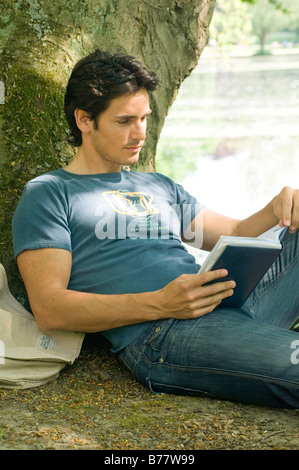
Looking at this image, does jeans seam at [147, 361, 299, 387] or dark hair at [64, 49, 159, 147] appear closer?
jeans seam at [147, 361, 299, 387]

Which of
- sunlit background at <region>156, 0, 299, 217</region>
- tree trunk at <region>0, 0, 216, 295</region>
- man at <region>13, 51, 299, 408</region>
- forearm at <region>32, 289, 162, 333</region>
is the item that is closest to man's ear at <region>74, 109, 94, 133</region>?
man at <region>13, 51, 299, 408</region>

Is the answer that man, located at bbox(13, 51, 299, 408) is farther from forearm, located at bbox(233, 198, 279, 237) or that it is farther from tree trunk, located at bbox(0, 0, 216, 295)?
tree trunk, located at bbox(0, 0, 216, 295)

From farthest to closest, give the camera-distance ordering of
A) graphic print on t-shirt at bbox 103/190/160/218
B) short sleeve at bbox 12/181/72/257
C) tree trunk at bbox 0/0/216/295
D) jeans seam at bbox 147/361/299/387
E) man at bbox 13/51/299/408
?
tree trunk at bbox 0/0/216/295, graphic print on t-shirt at bbox 103/190/160/218, short sleeve at bbox 12/181/72/257, man at bbox 13/51/299/408, jeans seam at bbox 147/361/299/387

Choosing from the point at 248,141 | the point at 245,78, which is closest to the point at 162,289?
the point at 248,141

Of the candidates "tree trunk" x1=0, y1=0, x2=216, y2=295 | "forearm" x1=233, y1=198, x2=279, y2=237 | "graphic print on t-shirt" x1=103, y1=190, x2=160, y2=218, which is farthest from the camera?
"tree trunk" x1=0, y1=0, x2=216, y2=295

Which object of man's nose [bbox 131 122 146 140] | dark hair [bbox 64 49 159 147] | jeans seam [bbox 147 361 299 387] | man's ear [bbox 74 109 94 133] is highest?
dark hair [bbox 64 49 159 147]

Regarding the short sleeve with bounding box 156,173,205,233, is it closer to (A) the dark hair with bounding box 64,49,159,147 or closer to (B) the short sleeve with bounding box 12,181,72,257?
(A) the dark hair with bounding box 64,49,159,147

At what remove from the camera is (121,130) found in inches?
121

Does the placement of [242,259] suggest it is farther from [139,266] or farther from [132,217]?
[132,217]

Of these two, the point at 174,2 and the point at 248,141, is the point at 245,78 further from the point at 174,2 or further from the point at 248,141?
the point at 174,2

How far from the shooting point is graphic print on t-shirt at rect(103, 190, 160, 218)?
3062 mm

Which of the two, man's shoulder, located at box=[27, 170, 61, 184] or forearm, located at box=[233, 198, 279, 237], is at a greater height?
man's shoulder, located at box=[27, 170, 61, 184]
